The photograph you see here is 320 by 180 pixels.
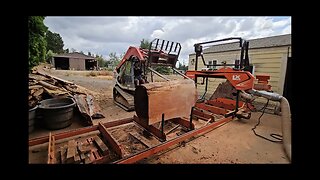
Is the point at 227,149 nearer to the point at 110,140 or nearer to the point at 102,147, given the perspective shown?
the point at 110,140

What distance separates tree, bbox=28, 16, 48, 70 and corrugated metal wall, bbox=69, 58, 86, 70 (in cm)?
2297

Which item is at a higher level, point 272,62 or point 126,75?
point 272,62

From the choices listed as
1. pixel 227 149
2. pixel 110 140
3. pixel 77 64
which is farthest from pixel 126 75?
pixel 77 64

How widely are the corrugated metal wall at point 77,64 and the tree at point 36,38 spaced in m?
23.0

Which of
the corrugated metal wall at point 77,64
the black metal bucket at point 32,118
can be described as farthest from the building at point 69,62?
the black metal bucket at point 32,118

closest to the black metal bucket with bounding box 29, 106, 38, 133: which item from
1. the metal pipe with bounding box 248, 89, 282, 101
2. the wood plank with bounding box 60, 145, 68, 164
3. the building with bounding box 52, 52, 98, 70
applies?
the wood plank with bounding box 60, 145, 68, 164

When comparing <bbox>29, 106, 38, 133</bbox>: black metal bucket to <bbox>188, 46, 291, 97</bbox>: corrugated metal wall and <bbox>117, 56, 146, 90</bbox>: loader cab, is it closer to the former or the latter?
<bbox>117, 56, 146, 90</bbox>: loader cab

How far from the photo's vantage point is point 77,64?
2448cm

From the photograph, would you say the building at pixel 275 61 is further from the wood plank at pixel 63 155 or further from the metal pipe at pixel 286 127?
the wood plank at pixel 63 155

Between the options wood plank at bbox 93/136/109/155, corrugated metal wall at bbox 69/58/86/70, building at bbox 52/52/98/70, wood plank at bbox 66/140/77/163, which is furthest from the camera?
corrugated metal wall at bbox 69/58/86/70

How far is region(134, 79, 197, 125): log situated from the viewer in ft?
8.23

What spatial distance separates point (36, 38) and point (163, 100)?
3289 mm

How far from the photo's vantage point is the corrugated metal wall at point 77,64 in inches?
943
